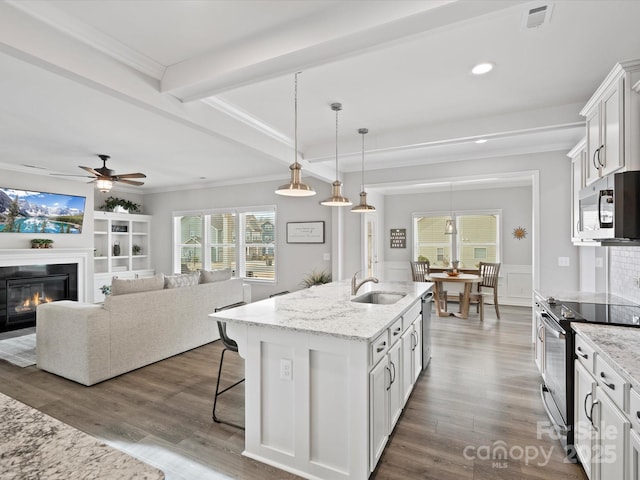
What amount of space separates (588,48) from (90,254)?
7693 mm

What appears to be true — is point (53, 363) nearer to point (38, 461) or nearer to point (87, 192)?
point (38, 461)

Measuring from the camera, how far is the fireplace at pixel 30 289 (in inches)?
212

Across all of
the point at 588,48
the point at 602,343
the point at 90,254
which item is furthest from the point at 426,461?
the point at 90,254

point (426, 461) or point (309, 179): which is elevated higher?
point (309, 179)

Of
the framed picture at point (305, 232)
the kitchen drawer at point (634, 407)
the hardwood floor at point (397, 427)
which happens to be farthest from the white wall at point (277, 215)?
the kitchen drawer at point (634, 407)

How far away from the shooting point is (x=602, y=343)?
177 cm

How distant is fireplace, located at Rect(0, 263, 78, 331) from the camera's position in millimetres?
5387

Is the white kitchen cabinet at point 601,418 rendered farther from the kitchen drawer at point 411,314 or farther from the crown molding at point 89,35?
the crown molding at point 89,35

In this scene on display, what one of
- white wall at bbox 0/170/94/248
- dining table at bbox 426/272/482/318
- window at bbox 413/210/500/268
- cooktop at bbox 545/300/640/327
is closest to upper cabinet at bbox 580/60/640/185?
cooktop at bbox 545/300/640/327

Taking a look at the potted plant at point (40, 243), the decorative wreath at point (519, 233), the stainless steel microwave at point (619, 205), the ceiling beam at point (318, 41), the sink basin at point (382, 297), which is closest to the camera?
the ceiling beam at point (318, 41)

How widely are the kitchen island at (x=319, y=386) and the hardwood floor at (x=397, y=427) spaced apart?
192mm

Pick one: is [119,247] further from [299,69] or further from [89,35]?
[299,69]

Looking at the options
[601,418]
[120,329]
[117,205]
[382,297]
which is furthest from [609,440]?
[117,205]

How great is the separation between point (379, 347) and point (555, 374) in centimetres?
140
